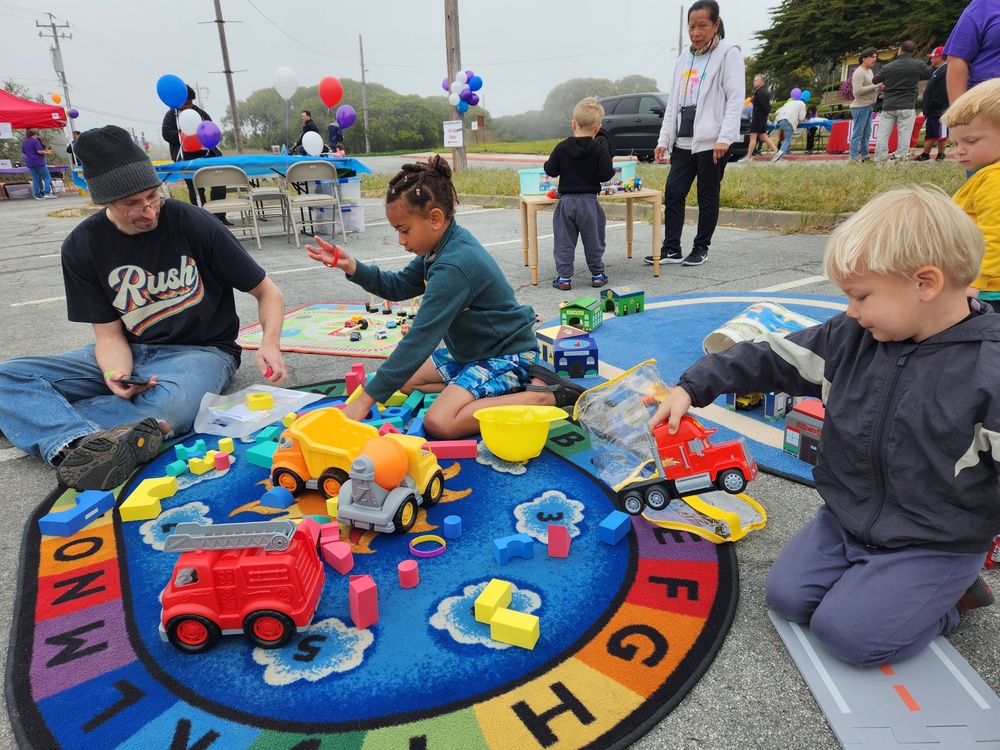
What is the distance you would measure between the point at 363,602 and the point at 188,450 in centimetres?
143

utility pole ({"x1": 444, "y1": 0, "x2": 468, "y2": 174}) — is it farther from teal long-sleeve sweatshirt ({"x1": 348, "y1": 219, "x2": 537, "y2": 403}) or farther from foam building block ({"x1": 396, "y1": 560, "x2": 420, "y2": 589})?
foam building block ({"x1": 396, "y1": 560, "x2": 420, "y2": 589})

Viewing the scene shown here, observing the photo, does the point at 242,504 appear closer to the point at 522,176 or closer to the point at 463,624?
the point at 463,624

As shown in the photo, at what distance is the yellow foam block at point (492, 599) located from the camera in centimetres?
169

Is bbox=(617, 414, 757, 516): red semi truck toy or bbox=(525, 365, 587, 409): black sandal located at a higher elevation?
bbox=(617, 414, 757, 516): red semi truck toy

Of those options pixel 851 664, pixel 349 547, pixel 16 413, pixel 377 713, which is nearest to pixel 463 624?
pixel 377 713

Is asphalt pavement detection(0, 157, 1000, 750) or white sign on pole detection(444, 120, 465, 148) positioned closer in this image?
asphalt pavement detection(0, 157, 1000, 750)

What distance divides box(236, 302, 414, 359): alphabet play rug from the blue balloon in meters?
6.41

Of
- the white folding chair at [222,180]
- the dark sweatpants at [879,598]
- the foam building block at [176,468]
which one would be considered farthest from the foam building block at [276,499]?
the white folding chair at [222,180]

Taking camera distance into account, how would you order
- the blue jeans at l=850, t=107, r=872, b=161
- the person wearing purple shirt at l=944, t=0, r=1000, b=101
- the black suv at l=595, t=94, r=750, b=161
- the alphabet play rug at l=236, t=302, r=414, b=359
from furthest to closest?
the black suv at l=595, t=94, r=750, b=161, the blue jeans at l=850, t=107, r=872, b=161, the alphabet play rug at l=236, t=302, r=414, b=359, the person wearing purple shirt at l=944, t=0, r=1000, b=101

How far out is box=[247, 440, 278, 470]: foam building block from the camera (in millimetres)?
2581

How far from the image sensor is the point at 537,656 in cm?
160

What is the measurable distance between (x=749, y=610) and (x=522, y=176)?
14.6 ft

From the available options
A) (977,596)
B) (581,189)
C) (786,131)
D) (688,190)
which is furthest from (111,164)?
(786,131)

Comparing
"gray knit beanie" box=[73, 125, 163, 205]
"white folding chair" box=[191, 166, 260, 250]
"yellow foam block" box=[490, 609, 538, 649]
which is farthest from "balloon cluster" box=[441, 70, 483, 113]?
"yellow foam block" box=[490, 609, 538, 649]
